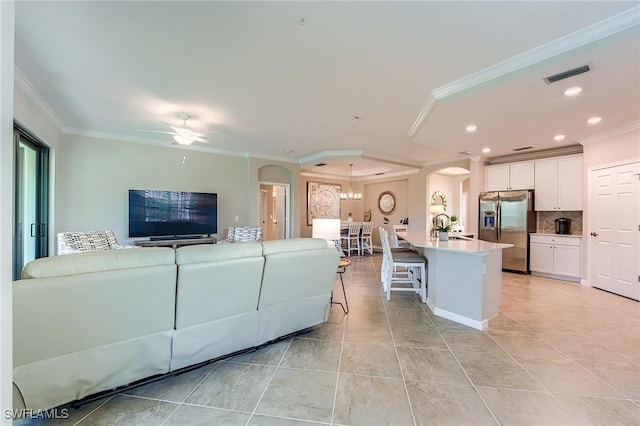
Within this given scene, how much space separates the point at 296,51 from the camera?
7.50 ft

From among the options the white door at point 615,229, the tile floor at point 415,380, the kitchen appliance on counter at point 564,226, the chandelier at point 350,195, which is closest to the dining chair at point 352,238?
the chandelier at point 350,195

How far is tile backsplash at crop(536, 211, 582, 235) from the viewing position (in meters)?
5.11

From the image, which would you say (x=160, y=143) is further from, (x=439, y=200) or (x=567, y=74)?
(x=439, y=200)

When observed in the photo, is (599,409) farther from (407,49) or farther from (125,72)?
(125,72)

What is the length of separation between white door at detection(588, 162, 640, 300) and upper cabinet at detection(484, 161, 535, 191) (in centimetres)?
98

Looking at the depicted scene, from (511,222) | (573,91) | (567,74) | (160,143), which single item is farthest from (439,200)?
(160,143)

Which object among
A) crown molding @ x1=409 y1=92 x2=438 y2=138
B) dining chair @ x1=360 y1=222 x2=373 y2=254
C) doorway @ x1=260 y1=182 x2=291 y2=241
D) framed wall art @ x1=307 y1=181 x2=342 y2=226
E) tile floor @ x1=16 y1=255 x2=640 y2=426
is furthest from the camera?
framed wall art @ x1=307 y1=181 x2=342 y2=226

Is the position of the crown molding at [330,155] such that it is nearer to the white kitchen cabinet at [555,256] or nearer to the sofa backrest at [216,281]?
the white kitchen cabinet at [555,256]

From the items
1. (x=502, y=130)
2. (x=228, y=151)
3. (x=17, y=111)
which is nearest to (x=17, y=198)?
(x=17, y=111)

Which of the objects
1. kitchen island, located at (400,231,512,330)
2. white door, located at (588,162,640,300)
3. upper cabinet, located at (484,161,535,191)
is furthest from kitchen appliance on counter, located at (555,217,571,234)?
kitchen island, located at (400,231,512,330)

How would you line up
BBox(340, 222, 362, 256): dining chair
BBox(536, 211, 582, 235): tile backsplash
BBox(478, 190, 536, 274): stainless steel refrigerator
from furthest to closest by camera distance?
BBox(340, 222, 362, 256): dining chair
BBox(478, 190, 536, 274): stainless steel refrigerator
BBox(536, 211, 582, 235): tile backsplash

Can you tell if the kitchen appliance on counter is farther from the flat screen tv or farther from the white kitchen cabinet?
the flat screen tv

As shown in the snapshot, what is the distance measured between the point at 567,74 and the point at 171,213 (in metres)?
5.94

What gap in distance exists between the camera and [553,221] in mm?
5410
